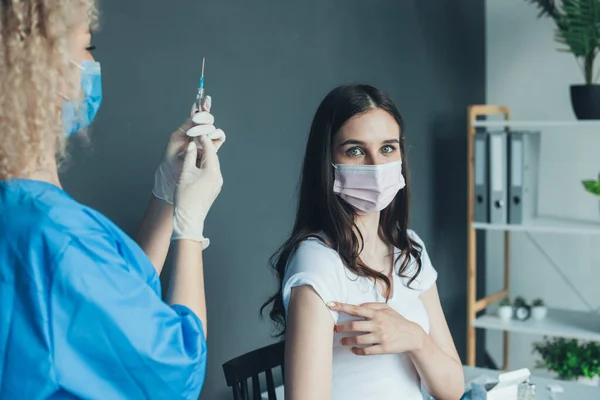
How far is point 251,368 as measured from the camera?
145 cm

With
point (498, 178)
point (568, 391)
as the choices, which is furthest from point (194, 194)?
point (498, 178)

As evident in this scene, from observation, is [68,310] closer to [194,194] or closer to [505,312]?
[194,194]

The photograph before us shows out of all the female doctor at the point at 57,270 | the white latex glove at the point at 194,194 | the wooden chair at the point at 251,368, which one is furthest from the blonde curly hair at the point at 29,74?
the wooden chair at the point at 251,368

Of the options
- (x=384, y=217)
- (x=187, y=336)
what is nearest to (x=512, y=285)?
(x=384, y=217)

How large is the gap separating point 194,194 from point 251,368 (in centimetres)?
48

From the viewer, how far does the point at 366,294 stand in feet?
4.95

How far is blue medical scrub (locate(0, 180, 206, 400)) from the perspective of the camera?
88 cm

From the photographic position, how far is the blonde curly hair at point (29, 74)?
898 mm

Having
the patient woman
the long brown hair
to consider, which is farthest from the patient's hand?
the long brown hair

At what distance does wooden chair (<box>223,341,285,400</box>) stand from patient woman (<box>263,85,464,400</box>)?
0.06 meters

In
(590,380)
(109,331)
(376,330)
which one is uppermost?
(109,331)

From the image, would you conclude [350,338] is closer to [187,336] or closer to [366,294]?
[366,294]

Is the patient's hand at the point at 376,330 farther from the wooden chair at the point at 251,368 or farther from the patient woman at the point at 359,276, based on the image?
the wooden chair at the point at 251,368

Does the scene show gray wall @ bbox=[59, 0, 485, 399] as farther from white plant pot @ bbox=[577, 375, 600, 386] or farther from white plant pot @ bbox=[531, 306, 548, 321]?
white plant pot @ bbox=[577, 375, 600, 386]
